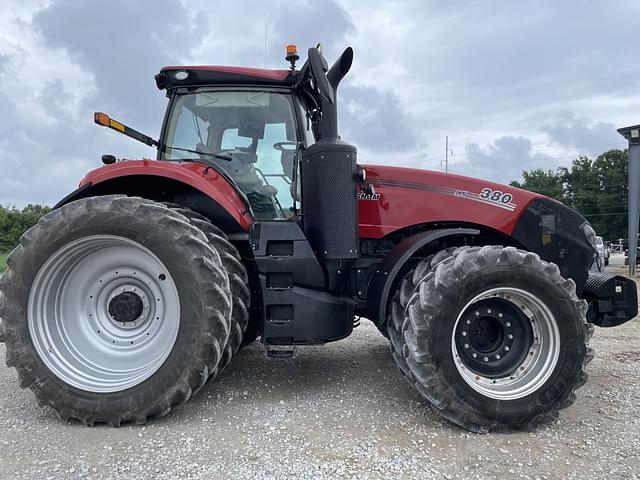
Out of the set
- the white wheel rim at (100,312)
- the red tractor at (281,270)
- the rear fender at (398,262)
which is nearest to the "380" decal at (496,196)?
the red tractor at (281,270)

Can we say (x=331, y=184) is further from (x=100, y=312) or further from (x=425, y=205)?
(x=100, y=312)

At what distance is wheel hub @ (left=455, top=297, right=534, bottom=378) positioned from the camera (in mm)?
3133

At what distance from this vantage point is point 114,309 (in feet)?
10.6

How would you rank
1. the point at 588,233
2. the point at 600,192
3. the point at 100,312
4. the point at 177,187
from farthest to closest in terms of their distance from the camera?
the point at 600,192
the point at 588,233
the point at 177,187
the point at 100,312

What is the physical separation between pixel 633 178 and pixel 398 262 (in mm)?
14499

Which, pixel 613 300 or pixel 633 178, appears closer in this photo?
pixel 613 300

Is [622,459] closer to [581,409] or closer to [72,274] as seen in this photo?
[581,409]

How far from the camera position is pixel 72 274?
128 inches

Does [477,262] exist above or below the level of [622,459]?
above

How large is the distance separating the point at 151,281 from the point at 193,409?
2.94 feet

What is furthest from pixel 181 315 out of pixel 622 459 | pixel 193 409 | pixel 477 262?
pixel 622 459

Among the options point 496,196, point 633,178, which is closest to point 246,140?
point 496,196

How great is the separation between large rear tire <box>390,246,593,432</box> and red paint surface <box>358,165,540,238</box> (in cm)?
57

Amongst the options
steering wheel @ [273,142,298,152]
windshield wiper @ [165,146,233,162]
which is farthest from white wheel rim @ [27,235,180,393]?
steering wheel @ [273,142,298,152]
